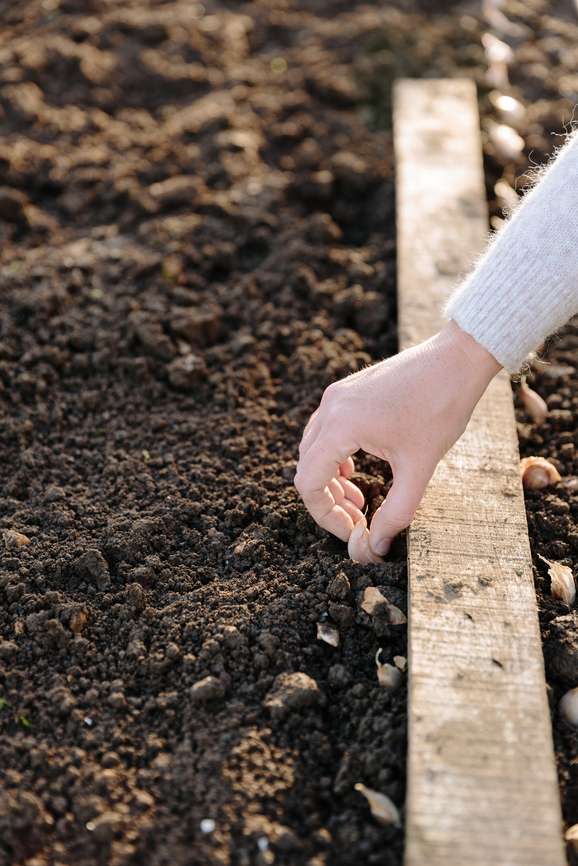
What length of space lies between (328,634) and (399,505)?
342mm

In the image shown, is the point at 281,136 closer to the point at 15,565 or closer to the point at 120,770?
the point at 15,565

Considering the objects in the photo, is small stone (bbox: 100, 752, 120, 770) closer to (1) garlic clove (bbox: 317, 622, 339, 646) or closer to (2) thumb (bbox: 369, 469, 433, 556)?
(1) garlic clove (bbox: 317, 622, 339, 646)

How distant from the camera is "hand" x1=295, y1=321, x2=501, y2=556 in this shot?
4.87 feet

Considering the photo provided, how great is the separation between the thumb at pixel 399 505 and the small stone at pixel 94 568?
664 millimetres

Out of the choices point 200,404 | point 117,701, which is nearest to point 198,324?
point 200,404

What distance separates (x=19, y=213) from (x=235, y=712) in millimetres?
2211

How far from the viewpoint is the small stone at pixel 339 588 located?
1.64 metres

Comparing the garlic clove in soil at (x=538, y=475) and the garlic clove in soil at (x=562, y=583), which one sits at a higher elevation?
the garlic clove in soil at (x=538, y=475)

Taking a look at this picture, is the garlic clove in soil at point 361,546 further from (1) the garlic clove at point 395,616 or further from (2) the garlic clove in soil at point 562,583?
(2) the garlic clove in soil at point 562,583

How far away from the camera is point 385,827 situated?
1321 mm

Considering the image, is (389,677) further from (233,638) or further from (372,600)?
(233,638)

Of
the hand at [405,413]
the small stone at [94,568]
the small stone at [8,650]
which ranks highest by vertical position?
the hand at [405,413]

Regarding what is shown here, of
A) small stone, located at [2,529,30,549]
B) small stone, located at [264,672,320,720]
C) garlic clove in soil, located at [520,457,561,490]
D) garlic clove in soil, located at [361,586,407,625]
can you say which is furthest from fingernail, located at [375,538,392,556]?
small stone, located at [2,529,30,549]

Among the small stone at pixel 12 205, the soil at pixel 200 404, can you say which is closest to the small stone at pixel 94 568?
the soil at pixel 200 404
